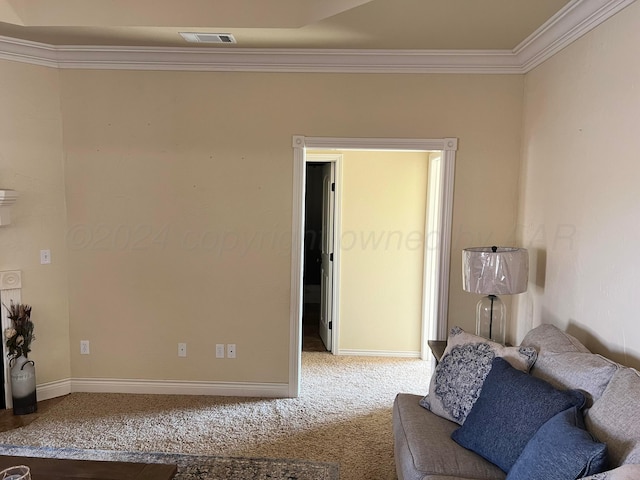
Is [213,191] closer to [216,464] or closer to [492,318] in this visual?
[216,464]

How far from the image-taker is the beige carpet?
2.92 meters

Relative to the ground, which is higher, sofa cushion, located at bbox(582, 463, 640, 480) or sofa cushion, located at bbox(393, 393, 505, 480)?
sofa cushion, located at bbox(582, 463, 640, 480)

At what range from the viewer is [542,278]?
3.02m

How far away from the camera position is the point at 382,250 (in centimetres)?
470

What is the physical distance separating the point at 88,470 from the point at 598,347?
8.12 ft

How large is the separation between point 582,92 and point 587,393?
1646 millimetres

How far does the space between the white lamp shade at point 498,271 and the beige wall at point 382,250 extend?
1.82 metres

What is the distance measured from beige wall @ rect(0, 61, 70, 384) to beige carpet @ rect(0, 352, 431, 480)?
521 mm

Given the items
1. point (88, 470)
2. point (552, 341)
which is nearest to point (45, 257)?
point (88, 470)

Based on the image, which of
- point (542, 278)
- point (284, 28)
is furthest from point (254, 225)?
point (542, 278)

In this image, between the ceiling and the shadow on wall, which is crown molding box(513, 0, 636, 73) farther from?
the shadow on wall

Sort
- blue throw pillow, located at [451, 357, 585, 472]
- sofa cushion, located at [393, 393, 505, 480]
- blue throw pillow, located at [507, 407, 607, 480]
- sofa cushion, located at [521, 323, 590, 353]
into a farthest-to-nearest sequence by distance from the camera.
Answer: sofa cushion, located at [521, 323, 590, 353]
sofa cushion, located at [393, 393, 505, 480]
blue throw pillow, located at [451, 357, 585, 472]
blue throw pillow, located at [507, 407, 607, 480]

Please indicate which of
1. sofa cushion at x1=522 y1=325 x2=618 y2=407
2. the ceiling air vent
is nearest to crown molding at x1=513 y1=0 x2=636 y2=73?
sofa cushion at x1=522 y1=325 x2=618 y2=407

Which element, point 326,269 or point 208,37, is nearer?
point 208,37
